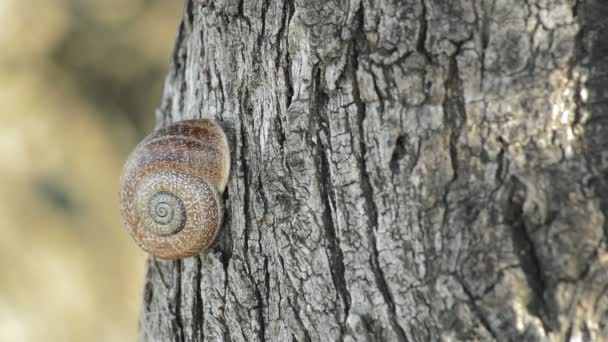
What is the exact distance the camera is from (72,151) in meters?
6.28

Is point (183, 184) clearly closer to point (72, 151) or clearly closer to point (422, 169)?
point (422, 169)

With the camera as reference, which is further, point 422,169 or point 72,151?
point 72,151

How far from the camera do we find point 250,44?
1802 millimetres

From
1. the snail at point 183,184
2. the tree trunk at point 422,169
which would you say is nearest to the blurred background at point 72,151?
the snail at point 183,184

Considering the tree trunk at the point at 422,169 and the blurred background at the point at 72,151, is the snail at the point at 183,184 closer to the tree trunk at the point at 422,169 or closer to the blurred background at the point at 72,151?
the tree trunk at the point at 422,169

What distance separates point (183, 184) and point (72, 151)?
192 inches

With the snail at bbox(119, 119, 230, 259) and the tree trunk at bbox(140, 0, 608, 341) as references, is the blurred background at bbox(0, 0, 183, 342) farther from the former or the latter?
the tree trunk at bbox(140, 0, 608, 341)

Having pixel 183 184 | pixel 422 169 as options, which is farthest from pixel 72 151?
pixel 422 169

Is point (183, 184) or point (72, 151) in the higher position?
point (72, 151)

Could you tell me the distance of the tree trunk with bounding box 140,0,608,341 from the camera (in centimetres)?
143

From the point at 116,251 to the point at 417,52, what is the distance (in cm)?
554

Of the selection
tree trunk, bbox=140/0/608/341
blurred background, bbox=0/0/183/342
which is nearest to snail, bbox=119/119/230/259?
tree trunk, bbox=140/0/608/341

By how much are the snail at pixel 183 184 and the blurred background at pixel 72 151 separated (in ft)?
14.4

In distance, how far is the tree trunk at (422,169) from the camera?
143cm
